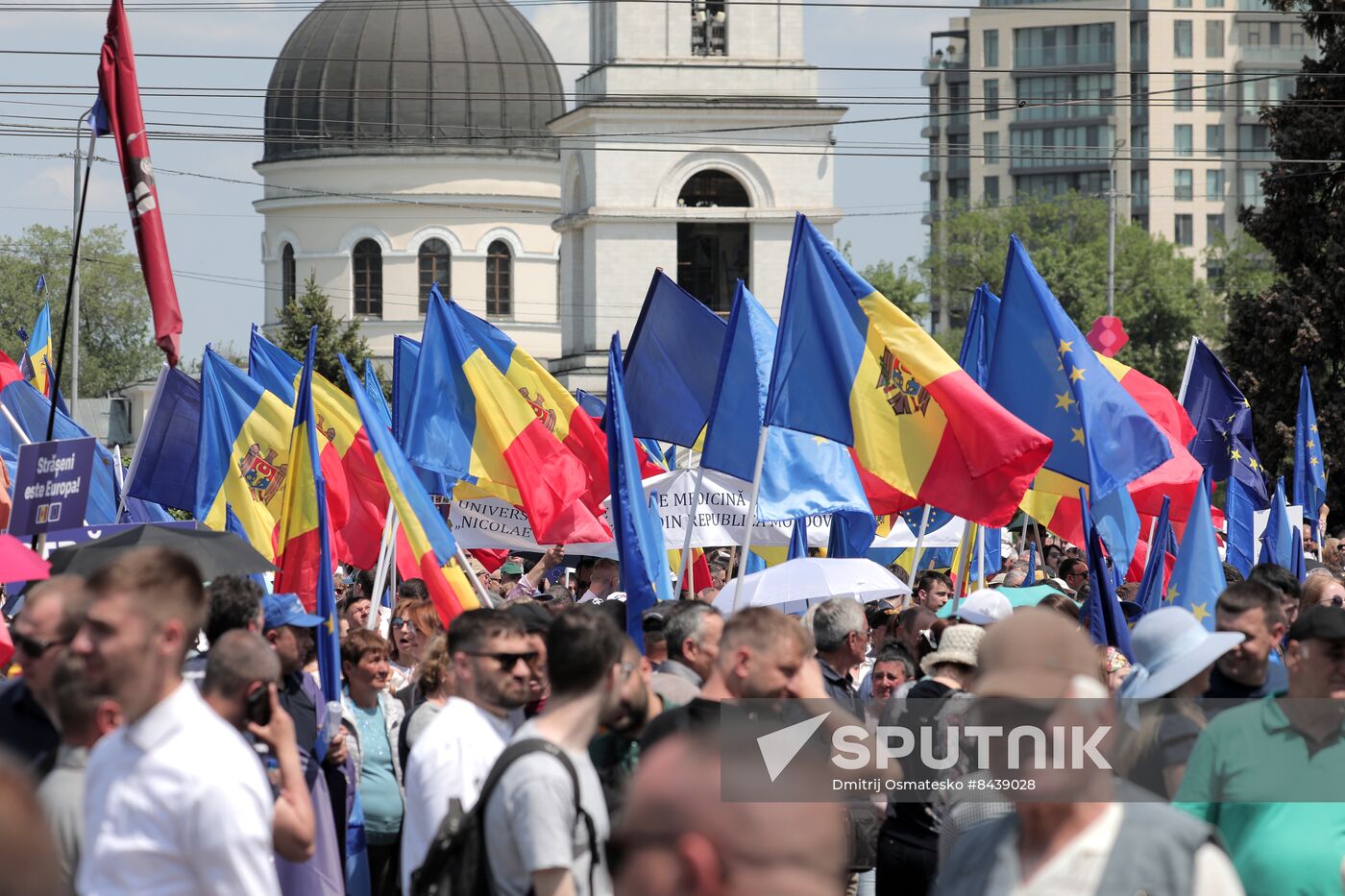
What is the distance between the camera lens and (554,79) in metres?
66.8

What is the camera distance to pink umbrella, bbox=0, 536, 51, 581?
29.8 feet

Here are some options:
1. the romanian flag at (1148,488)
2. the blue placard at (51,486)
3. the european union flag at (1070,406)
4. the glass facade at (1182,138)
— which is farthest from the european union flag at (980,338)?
the glass facade at (1182,138)

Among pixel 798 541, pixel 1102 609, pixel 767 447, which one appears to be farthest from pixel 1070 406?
pixel 1102 609

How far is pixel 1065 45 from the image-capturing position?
11012 centimetres

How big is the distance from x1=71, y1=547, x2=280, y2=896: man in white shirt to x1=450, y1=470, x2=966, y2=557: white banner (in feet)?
28.8

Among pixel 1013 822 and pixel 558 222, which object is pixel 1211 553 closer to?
pixel 1013 822

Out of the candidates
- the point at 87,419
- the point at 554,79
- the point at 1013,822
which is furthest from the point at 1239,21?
the point at 1013,822

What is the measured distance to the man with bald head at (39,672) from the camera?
5.36 m

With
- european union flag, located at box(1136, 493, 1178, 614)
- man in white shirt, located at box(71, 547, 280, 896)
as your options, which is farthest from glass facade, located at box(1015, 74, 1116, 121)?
man in white shirt, located at box(71, 547, 280, 896)

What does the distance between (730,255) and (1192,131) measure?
64.0m

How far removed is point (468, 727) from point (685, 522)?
8903 mm

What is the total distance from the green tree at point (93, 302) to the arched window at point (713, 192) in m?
45.4

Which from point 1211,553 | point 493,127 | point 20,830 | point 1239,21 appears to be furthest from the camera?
point 1239,21

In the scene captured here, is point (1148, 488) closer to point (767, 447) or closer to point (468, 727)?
point (767, 447)
